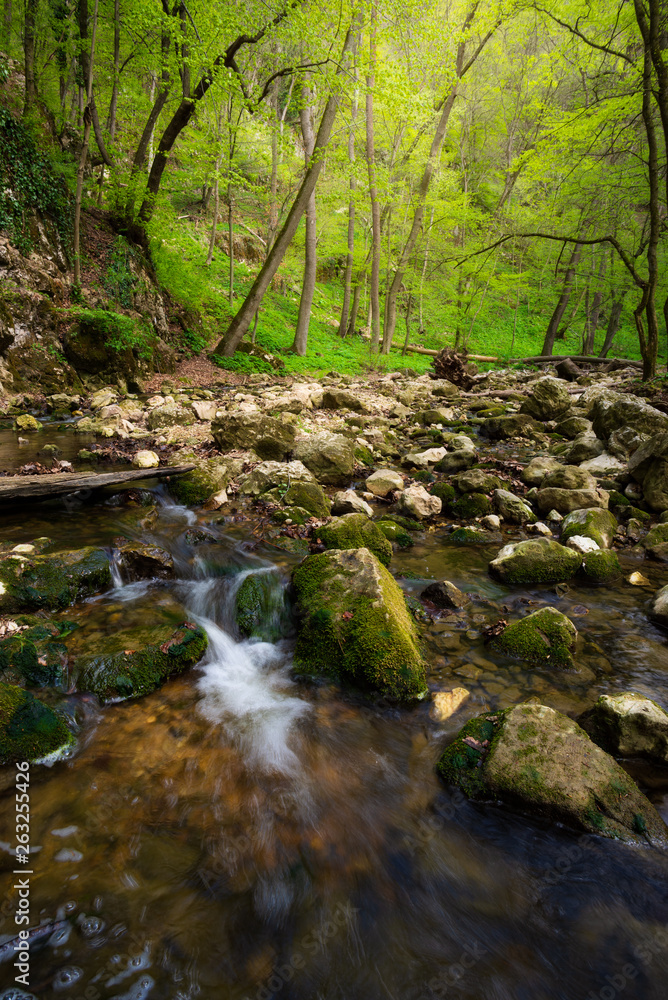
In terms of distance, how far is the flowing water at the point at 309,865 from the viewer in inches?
70.4

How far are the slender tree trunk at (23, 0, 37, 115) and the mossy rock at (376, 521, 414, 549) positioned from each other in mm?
14516

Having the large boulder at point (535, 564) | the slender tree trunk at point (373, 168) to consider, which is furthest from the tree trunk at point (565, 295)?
the large boulder at point (535, 564)

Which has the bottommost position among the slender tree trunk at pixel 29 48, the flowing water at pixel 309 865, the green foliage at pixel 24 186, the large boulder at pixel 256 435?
the flowing water at pixel 309 865

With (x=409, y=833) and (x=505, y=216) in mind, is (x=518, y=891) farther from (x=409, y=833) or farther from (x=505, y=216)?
(x=505, y=216)

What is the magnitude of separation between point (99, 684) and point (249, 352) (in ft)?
45.3

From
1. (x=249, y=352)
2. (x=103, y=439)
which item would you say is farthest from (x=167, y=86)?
(x=103, y=439)

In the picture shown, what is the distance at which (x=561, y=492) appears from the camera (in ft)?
19.9

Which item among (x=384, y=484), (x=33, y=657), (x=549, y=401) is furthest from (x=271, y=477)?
(x=549, y=401)

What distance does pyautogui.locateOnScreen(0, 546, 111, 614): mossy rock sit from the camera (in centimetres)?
346

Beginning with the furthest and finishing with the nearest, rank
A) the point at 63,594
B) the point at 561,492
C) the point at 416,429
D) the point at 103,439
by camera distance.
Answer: the point at 416,429 → the point at 103,439 → the point at 561,492 → the point at 63,594

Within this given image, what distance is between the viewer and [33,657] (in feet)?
9.55

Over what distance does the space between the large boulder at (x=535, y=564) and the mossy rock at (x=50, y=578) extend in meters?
3.82

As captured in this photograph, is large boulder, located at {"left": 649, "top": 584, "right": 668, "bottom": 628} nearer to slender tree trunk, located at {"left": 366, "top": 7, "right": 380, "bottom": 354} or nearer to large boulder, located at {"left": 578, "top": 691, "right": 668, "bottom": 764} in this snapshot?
large boulder, located at {"left": 578, "top": 691, "right": 668, "bottom": 764}
